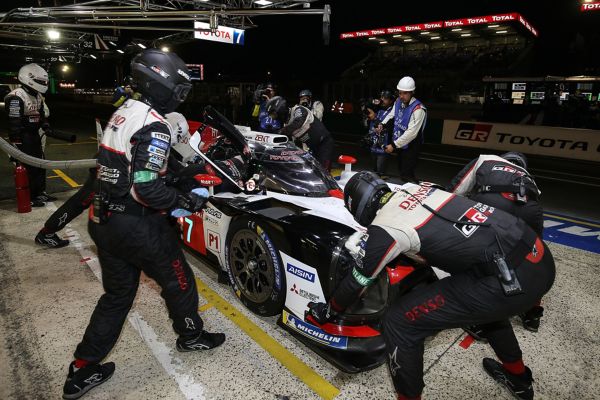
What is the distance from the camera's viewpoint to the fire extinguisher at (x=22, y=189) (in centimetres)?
567

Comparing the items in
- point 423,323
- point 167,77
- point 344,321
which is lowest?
point 344,321

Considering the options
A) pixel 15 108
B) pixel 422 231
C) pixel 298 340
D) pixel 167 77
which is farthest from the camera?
pixel 15 108

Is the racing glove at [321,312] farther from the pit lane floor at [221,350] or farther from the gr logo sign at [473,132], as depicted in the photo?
the gr logo sign at [473,132]

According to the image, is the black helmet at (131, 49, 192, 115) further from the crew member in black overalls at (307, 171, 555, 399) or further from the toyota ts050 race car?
the crew member in black overalls at (307, 171, 555, 399)

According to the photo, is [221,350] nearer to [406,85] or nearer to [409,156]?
[409,156]

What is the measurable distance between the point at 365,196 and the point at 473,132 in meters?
14.5

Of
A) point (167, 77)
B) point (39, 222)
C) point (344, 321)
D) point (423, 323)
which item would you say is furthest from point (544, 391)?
point (39, 222)

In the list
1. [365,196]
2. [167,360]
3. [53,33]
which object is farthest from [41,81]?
[53,33]

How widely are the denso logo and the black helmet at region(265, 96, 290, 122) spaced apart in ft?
15.2

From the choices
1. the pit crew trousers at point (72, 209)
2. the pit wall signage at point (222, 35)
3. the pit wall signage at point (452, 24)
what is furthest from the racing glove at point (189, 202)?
the pit wall signage at point (452, 24)

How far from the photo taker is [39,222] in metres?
5.41

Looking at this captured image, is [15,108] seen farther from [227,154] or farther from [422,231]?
[422,231]

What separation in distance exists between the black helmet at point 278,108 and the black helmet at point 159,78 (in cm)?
446

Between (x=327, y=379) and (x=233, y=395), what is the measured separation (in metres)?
0.61
